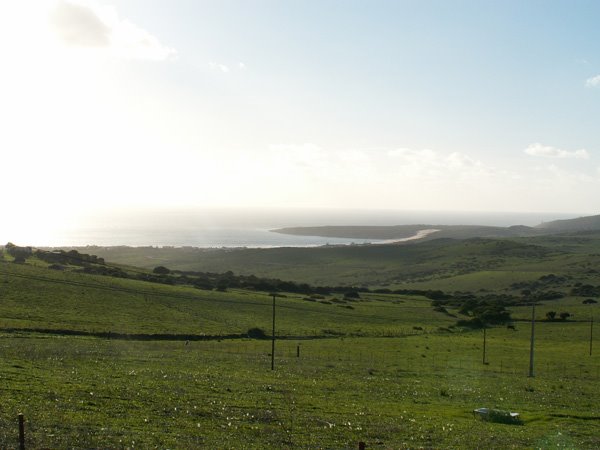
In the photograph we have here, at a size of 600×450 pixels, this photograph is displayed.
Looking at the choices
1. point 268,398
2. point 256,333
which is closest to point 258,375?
point 268,398

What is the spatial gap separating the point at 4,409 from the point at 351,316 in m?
69.9

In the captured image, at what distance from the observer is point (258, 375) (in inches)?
1464

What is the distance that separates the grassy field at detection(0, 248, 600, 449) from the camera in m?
21.0

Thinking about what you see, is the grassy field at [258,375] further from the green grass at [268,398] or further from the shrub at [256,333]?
the shrub at [256,333]

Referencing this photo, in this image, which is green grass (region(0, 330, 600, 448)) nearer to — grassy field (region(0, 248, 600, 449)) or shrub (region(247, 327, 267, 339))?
grassy field (region(0, 248, 600, 449))

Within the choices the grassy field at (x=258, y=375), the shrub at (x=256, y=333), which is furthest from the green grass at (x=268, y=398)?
the shrub at (x=256, y=333)

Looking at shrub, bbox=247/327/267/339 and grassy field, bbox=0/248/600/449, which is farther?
shrub, bbox=247/327/267/339

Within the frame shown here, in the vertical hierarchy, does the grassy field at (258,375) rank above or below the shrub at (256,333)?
above

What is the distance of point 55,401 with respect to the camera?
22906 millimetres

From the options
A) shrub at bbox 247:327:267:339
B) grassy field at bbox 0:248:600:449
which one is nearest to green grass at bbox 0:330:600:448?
grassy field at bbox 0:248:600:449

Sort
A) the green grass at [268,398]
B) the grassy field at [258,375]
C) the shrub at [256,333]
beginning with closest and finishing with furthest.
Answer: the green grass at [268,398]
the grassy field at [258,375]
the shrub at [256,333]

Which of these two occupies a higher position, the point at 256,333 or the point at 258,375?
the point at 258,375

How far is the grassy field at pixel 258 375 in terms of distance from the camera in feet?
68.7

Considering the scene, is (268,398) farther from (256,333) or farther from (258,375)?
(256,333)
